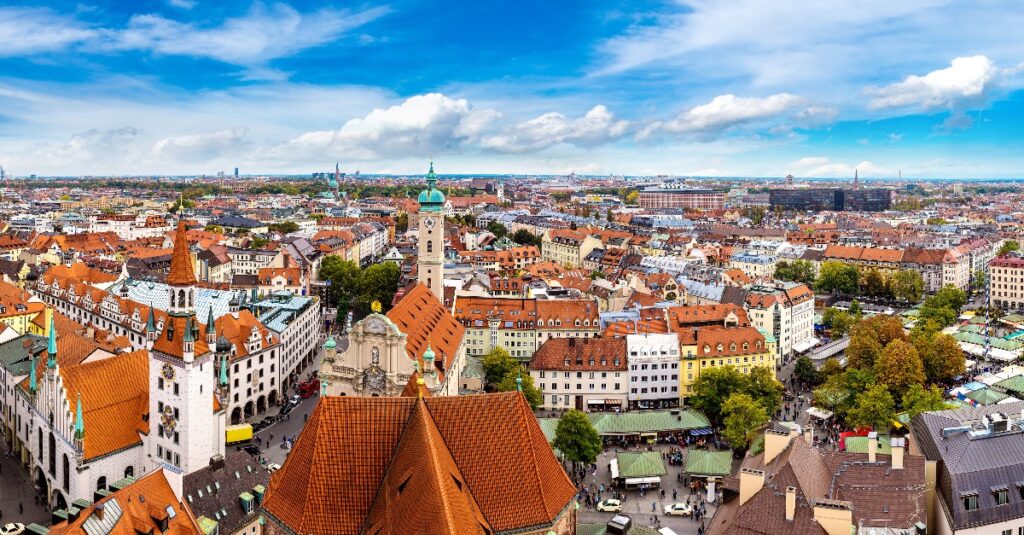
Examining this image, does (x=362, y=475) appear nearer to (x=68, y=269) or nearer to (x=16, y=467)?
(x=16, y=467)

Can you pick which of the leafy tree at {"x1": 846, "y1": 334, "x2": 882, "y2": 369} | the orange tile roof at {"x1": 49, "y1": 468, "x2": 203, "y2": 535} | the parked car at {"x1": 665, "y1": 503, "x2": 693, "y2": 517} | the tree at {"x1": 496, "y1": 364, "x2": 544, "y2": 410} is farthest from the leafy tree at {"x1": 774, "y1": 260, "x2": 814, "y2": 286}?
the orange tile roof at {"x1": 49, "y1": 468, "x2": 203, "y2": 535}

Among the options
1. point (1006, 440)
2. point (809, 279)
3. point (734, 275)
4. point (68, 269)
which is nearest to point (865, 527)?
point (1006, 440)

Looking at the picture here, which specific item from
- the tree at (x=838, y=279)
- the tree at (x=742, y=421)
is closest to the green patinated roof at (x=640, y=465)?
the tree at (x=742, y=421)

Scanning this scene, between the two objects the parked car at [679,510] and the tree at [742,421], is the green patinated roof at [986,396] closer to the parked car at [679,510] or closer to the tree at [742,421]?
the tree at [742,421]

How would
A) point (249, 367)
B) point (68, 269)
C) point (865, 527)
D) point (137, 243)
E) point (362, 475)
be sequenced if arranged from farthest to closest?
1. point (137, 243)
2. point (68, 269)
3. point (249, 367)
4. point (865, 527)
5. point (362, 475)

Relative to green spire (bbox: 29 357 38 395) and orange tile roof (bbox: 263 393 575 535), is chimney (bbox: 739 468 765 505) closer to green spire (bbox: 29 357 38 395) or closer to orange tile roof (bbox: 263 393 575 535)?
orange tile roof (bbox: 263 393 575 535)
